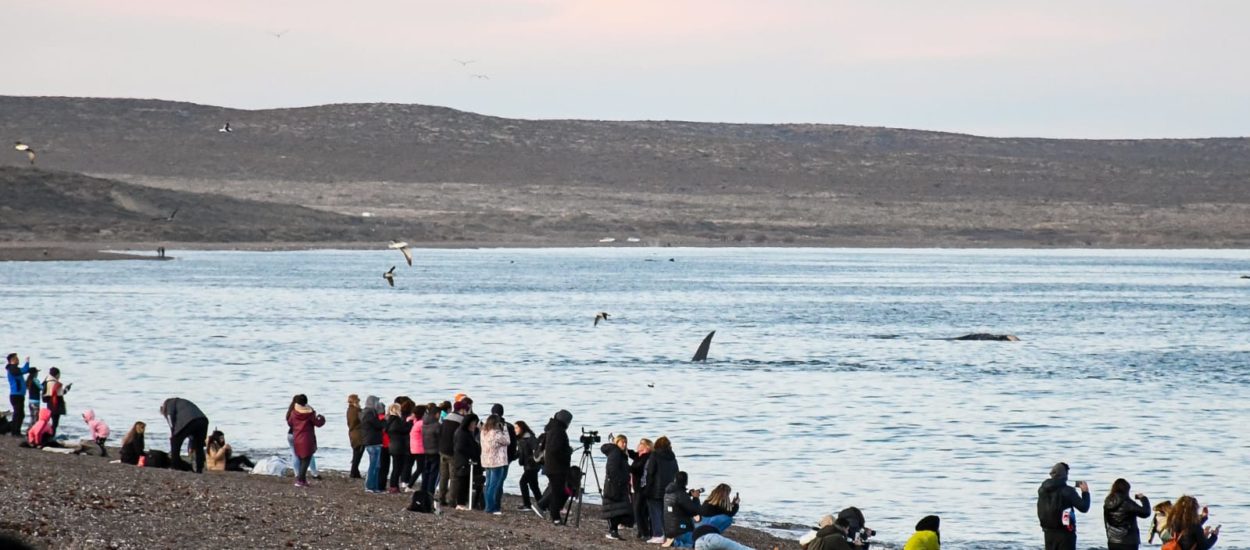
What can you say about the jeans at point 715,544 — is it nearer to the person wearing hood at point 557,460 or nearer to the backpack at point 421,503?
the person wearing hood at point 557,460

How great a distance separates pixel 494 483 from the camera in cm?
2005

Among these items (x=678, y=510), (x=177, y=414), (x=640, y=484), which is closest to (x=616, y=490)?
(x=640, y=484)

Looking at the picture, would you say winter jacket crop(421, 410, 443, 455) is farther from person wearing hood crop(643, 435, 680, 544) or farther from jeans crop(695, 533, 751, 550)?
jeans crop(695, 533, 751, 550)

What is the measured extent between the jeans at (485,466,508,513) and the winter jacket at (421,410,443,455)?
117 centimetres

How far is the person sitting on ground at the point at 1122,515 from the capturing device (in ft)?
54.9

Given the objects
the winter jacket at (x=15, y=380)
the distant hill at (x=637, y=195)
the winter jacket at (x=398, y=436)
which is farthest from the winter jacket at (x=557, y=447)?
the distant hill at (x=637, y=195)

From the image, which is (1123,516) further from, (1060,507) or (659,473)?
(659,473)

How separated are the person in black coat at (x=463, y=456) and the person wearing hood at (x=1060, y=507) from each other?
21.8ft

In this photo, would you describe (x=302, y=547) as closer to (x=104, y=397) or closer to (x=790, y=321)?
(x=104, y=397)

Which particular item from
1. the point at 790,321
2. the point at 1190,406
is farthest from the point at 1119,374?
the point at 790,321

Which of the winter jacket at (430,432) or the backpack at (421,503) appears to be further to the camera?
the winter jacket at (430,432)

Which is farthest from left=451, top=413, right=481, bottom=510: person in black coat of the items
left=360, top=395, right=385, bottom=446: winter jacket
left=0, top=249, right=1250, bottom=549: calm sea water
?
left=0, top=249, right=1250, bottom=549: calm sea water

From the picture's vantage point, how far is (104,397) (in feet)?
114

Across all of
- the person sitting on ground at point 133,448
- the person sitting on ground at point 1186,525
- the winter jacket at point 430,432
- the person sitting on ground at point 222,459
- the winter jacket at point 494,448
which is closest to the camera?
the person sitting on ground at point 1186,525
